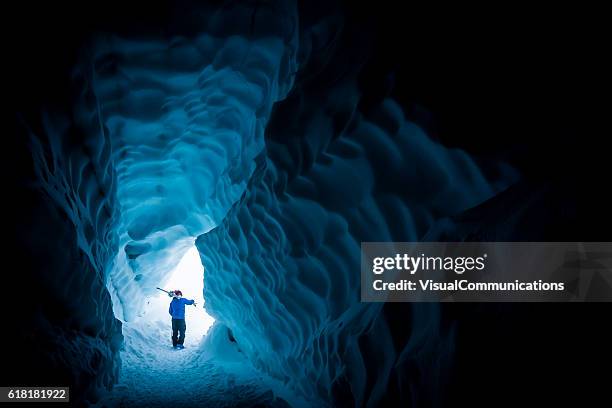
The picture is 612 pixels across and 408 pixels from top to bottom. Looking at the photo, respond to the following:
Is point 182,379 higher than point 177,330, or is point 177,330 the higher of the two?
point 177,330

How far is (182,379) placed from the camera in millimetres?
5383

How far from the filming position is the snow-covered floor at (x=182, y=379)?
434 centimetres

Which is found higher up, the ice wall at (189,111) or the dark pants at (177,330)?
the ice wall at (189,111)

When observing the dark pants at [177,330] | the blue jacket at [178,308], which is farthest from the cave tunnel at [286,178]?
the dark pants at [177,330]

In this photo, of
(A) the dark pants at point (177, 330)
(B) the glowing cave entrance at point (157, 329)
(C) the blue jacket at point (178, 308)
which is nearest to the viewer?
(B) the glowing cave entrance at point (157, 329)

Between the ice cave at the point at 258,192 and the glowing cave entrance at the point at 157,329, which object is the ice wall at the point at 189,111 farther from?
the glowing cave entrance at the point at 157,329

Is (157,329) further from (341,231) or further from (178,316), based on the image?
(341,231)

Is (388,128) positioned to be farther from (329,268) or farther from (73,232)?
(73,232)

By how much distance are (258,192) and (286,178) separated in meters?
0.82

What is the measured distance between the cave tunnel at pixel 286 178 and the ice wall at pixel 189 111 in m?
0.03

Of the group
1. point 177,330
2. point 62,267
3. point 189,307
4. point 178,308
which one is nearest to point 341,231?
point 62,267

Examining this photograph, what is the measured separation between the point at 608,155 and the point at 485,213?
0.88 metres

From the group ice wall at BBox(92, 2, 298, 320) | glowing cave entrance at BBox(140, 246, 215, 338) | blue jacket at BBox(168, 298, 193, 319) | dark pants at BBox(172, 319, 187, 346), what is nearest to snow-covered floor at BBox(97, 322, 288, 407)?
dark pants at BBox(172, 319, 187, 346)

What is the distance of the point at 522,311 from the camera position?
2.51 m
